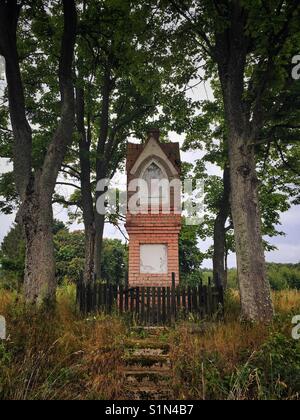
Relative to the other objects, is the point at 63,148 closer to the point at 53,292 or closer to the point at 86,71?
the point at 53,292

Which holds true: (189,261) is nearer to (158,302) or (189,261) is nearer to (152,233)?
(152,233)

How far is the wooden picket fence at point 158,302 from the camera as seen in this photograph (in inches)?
374

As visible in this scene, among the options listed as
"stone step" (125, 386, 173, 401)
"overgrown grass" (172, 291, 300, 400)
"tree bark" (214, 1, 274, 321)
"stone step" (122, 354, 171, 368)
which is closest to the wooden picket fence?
"tree bark" (214, 1, 274, 321)

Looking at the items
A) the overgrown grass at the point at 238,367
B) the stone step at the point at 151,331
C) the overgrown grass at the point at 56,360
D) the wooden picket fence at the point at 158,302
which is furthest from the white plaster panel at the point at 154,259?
the overgrown grass at the point at 238,367

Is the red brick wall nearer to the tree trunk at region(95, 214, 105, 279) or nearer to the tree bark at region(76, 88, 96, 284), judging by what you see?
the tree bark at region(76, 88, 96, 284)

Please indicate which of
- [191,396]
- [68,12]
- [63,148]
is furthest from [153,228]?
[191,396]

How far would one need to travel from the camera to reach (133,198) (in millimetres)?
14148

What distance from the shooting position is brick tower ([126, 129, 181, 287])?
12.7 meters

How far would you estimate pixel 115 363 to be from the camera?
5137 millimetres

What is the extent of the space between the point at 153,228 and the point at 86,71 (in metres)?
7.73

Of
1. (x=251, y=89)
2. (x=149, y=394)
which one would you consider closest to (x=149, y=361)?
(x=149, y=394)

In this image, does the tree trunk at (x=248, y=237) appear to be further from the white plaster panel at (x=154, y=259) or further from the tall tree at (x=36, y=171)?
the white plaster panel at (x=154, y=259)

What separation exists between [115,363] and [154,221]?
829cm

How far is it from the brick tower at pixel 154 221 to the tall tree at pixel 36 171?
520cm
